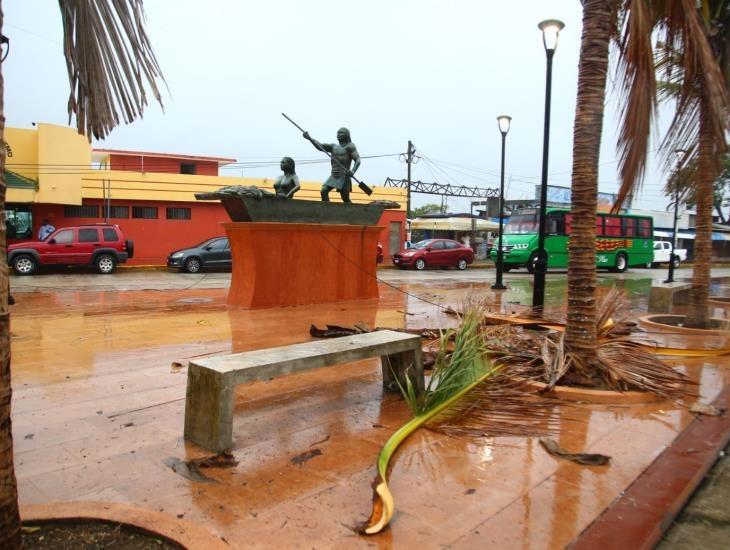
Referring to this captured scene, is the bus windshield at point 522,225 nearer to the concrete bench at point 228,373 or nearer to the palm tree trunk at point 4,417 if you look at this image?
the concrete bench at point 228,373

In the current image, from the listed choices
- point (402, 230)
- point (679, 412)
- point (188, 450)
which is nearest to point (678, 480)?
point (679, 412)

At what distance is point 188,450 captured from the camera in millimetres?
3727

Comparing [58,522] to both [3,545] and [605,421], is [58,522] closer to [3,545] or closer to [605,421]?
[3,545]

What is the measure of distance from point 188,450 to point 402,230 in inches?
1214

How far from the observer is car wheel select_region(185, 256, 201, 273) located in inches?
902

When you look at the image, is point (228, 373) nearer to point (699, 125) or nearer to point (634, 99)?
point (634, 99)

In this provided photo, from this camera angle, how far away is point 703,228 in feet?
28.7

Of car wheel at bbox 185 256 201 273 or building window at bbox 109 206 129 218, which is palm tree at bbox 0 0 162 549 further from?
building window at bbox 109 206 129 218

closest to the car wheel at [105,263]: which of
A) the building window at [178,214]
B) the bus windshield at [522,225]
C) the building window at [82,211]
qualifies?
the building window at [82,211]

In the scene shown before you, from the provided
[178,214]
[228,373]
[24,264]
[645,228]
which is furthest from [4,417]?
[645,228]

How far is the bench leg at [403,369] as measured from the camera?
4.84m

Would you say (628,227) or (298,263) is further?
(628,227)

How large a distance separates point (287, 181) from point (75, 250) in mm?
13459

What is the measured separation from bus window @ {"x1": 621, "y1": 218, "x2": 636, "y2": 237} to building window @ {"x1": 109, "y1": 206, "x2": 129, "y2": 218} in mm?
24380
